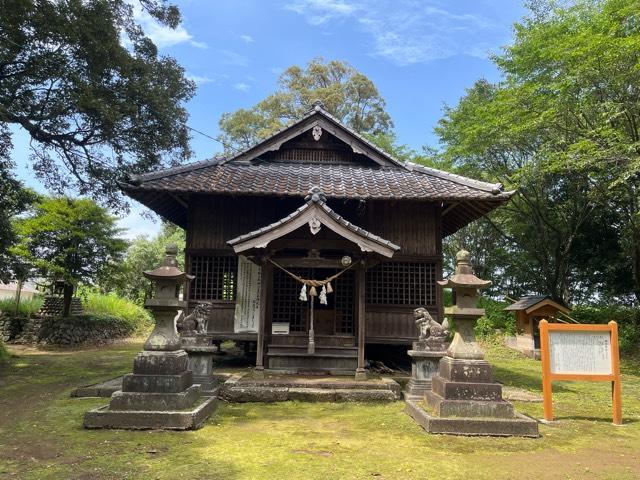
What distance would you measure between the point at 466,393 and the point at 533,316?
44.4 feet

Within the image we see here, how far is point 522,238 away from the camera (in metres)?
26.7

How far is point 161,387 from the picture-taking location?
671cm

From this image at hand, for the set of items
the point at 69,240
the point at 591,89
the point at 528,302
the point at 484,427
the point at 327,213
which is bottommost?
the point at 484,427

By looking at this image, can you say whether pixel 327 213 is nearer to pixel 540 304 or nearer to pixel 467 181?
pixel 467 181

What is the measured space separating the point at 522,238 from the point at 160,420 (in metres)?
25.0

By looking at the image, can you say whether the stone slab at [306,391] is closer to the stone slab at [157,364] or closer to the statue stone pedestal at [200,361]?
the statue stone pedestal at [200,361]

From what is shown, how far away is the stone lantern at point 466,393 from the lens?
6.42m

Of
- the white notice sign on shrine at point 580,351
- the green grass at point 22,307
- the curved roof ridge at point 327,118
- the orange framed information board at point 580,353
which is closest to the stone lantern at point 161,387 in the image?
the orange framed information board at point 580,353

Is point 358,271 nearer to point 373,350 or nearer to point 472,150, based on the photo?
point 373,350

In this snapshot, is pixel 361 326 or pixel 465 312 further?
pixel 361 326

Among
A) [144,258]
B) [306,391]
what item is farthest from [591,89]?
[144,258]

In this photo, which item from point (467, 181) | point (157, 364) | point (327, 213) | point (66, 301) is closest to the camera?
point (157, 364)

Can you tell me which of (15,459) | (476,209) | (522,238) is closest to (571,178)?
(522,238)

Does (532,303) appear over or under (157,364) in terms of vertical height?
over
